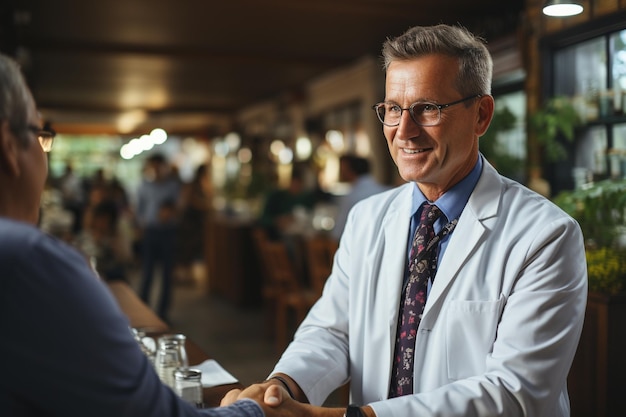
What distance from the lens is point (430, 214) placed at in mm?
1780

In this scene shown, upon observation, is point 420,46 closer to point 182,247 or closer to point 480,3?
point 480,3

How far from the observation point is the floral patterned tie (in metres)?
1.71

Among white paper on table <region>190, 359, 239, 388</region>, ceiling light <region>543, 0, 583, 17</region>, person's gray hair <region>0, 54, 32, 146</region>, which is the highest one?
ceiling light <region>543, 0, 583, 17</region>

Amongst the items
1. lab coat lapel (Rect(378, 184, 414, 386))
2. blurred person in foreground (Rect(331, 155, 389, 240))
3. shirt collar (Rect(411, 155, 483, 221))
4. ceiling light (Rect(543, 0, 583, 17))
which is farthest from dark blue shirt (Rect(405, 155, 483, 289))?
blurred person in foreground (Rect(331, 155, 389, 240))

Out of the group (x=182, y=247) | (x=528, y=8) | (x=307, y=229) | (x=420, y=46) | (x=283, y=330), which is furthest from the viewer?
(x=182, y=247)

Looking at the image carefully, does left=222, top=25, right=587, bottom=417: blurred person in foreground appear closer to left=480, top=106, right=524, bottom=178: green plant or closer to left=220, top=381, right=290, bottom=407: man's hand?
left=220, top=381, right=290, bottom=407: man's hand

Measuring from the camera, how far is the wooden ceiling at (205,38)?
6.61 meters

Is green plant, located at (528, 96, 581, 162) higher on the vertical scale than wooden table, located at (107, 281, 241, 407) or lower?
higher

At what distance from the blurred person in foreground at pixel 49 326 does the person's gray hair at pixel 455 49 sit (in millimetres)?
929

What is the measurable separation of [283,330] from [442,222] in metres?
4.65

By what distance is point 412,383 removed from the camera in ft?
5.58

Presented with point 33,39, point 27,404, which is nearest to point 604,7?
point 27,404

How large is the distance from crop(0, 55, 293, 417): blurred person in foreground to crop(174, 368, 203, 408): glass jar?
20.8 inches

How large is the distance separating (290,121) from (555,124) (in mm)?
9386
